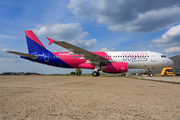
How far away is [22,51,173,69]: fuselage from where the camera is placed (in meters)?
14.4

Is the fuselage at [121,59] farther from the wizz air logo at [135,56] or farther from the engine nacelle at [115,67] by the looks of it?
the engine nacelle at [115,67]

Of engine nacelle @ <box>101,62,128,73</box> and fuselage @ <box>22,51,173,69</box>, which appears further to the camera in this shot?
fuselage @ <box>22,51,173,69</box>

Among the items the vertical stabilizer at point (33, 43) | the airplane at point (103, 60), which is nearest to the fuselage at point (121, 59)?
the airplane at point (103, 60)

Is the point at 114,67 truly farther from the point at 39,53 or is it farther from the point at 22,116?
the point at 22,116

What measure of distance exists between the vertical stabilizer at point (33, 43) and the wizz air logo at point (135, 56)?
37.3 feet

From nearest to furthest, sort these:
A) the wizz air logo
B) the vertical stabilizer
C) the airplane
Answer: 1. the airplane
2. the wizz air logo
3. the vertical stabilizer

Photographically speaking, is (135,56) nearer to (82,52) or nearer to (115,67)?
(115,67)

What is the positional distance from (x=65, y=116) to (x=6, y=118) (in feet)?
1.87

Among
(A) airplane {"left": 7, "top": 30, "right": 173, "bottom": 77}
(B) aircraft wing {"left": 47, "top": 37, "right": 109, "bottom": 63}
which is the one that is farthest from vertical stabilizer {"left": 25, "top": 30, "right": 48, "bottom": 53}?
(B) aircraft wing {"left": 47, "top": 37, "right": 109, "bottom": 63}

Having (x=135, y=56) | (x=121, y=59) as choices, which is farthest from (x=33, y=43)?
(x=135, y=56)

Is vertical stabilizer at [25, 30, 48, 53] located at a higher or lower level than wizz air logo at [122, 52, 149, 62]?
higher

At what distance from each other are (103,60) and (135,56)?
4.20m

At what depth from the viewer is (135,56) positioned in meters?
14.4

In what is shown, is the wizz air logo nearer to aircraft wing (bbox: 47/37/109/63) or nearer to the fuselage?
the fuselage
